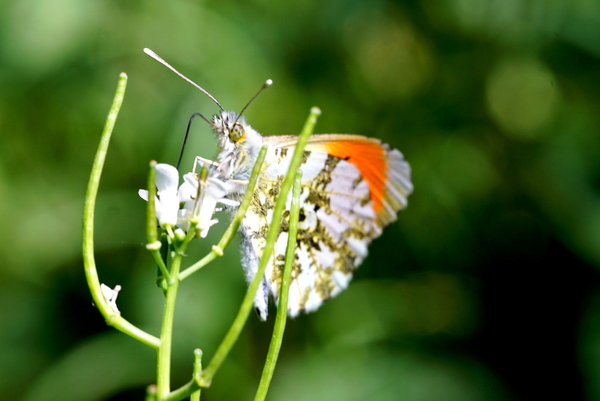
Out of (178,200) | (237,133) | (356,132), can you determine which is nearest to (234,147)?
(237,133)

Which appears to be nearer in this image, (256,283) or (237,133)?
(256,283)

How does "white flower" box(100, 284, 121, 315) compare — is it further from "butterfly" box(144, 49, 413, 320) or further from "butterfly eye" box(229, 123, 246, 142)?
"butterfly eye" box(229, 123, 246, 142)

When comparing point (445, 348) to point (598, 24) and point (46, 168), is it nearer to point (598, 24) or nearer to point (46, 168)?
point (598, 24)

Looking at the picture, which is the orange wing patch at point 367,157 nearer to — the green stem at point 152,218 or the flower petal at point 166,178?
the flower petal at point 166,178

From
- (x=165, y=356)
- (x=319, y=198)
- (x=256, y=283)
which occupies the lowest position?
(x=165, y=356)

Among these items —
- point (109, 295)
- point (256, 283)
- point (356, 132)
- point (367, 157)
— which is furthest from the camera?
point (356, 132)

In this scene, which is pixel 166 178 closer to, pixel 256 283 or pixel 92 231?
pixel 92 231

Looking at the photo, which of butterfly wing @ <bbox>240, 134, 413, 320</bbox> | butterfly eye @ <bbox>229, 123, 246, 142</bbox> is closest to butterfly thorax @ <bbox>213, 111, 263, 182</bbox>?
butterfly eye @ <bbox>229, 123, 246, 142</bbox>
